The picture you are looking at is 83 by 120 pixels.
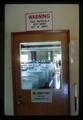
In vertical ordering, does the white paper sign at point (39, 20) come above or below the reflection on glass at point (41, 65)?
above

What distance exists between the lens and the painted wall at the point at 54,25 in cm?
159

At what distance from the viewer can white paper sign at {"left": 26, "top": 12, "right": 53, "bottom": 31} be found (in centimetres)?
165

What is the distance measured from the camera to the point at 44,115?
5.20 feet

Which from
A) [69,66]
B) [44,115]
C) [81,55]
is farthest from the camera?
[69,66]

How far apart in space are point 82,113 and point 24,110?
54 centimetres

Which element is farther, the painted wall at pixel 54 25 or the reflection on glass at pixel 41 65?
the reflection on glass at pixel 41 65

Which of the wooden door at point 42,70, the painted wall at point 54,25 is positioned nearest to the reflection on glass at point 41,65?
the wooden door at point 42,70

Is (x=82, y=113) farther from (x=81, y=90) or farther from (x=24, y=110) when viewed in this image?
(x=24, y=110)

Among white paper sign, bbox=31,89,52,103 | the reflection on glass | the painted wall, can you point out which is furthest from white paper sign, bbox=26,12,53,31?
white paper sign, bbox=31,89,52,103

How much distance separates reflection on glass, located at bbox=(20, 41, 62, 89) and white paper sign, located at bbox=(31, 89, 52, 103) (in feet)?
0.12

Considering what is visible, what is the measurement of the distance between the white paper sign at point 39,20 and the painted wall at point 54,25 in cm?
4

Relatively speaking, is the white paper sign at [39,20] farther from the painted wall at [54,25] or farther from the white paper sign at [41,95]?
the white paper sign at [41,95]

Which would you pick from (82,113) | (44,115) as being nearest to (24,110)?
(44,115)

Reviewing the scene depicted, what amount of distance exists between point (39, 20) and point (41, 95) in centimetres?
67
